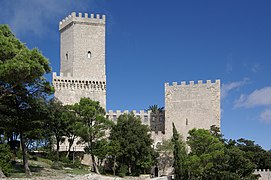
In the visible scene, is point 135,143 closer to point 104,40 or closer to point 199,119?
point 199,119

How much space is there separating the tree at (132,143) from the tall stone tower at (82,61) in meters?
6.40

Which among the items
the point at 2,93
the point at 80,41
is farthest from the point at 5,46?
the point at 80,41

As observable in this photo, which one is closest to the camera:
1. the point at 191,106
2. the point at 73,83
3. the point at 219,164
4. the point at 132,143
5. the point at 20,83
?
the point at 20,83

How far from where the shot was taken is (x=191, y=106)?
157 feet

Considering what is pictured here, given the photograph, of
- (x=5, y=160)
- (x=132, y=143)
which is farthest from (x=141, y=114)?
(x=5, y=160)

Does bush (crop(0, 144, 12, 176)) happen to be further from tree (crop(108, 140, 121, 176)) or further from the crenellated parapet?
the crenellated parapet

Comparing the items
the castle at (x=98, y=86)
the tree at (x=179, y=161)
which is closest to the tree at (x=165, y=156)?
the castle at (x=98, y=86)

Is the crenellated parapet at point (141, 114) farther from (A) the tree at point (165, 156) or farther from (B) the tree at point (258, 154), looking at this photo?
(B) the tree at point (258, 154)

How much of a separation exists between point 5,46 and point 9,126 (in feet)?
20.2

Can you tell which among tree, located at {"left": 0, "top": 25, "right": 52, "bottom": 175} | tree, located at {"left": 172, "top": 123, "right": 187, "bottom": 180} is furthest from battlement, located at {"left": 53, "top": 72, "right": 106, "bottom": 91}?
tree, located at {"left": 0, "top": 25, "right": 52, "bottom": 175}

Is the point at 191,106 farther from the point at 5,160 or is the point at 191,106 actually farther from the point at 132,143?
the point at 5,160

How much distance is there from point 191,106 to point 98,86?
32.1 feet

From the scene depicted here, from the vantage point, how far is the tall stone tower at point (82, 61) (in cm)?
4738

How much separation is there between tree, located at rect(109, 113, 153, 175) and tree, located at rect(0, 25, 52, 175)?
1363 centimetres
